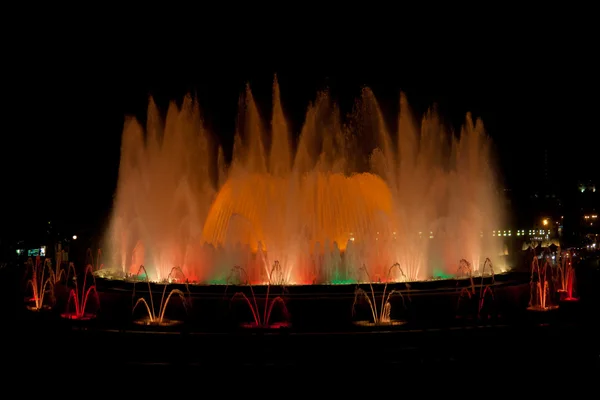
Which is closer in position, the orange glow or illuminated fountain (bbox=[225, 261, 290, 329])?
illuminated fountain (bbox=[225, 261, 290, 329])

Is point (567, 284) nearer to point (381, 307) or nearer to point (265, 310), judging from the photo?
point (381, 307)

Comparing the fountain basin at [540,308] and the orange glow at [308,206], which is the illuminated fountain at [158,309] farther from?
the fountain basin at [540,308]

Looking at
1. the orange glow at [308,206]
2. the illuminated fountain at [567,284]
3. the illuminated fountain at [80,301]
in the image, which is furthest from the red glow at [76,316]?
the illuminated fountain at [567,284]

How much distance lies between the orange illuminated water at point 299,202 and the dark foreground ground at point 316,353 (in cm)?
661

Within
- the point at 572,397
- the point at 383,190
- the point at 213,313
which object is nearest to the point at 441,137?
the point at 383,190

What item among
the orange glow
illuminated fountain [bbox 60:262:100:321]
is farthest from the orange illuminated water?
illuminated fountain [bbox 60:262:100:321]

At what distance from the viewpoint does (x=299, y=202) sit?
22375 millimetres

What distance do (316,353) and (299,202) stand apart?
11.4 m

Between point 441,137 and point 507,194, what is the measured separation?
5891cm

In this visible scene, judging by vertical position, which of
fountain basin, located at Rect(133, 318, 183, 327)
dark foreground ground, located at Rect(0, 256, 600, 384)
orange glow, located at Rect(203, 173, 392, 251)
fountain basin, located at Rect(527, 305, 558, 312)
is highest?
orange glow, located at Rect(203, 173, 392, 251)

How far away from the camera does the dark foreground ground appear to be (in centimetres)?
1014

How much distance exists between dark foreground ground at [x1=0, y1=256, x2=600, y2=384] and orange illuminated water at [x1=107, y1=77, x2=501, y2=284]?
6.61 m

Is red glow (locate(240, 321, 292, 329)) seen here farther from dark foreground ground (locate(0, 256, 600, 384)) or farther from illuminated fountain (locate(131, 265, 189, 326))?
illuminated fountain (locate(131, 265, 189, 326))

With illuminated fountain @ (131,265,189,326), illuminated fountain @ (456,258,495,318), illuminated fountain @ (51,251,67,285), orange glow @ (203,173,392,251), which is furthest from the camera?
orange glow @ (203,173,392,251)
